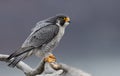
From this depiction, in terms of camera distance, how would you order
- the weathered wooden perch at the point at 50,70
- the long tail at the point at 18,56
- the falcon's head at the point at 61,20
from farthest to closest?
1. the falcon's head at the point at 61,20
2. the long tail at the point at 18,56
3. the weathered wooden perch at the point at 50,70

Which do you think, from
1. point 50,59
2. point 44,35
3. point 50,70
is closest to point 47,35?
point 44,35

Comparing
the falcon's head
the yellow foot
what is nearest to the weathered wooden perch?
the yellow foot

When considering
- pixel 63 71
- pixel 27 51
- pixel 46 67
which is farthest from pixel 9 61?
pixel 63 71

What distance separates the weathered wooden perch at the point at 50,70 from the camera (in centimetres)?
145

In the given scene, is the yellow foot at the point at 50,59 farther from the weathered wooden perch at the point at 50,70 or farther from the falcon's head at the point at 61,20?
the falcon's head at the point at 61,20

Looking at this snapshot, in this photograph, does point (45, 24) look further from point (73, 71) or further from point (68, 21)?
point (73, 71)

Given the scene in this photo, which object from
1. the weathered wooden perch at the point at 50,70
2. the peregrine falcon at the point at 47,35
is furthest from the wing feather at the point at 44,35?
the weathered wooden perch at the point at 50,70

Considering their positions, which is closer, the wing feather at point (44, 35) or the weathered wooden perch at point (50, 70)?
the weathered wooden perch at point (50, 70)

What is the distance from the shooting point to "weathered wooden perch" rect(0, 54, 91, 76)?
145 cm

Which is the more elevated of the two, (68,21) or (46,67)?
(68,21)

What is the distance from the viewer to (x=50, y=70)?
5.36 feet

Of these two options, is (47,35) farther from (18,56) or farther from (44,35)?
(18,56)

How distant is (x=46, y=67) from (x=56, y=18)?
0.27m

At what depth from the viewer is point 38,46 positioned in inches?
72.7
